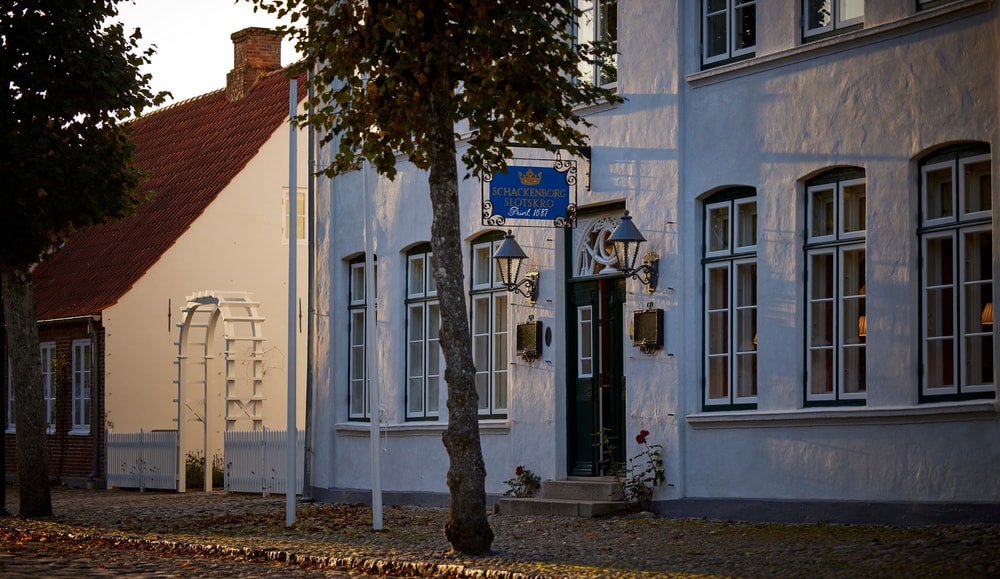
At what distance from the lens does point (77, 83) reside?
61.6ft

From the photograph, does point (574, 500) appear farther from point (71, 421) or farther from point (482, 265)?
point (71, 421)

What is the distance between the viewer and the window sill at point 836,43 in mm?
13477

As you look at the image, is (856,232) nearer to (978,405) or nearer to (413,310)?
(978,405)

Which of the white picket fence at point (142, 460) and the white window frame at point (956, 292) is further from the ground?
the white window frame at point (956, 292)

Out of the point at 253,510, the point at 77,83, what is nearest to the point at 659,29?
the point at 77,83

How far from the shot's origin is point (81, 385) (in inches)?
1200

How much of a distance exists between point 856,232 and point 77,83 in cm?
993

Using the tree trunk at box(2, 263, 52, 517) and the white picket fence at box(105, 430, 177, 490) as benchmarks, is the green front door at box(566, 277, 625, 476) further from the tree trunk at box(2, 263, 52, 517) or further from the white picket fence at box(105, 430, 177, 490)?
the white picket fence at box(105, 430, 177, 490)

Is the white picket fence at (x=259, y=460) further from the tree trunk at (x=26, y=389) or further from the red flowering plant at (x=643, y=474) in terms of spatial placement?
the red flowering plant at (x=643, y=474)

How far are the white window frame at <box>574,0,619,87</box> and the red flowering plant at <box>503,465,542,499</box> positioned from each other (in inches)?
191

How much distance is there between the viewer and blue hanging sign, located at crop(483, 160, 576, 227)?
55.9 feet

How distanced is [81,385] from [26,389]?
36.6 ft

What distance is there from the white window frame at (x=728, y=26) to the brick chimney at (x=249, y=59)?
757 inches

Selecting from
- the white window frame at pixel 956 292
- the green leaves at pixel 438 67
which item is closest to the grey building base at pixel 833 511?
the white window frame at pixel 956 292
